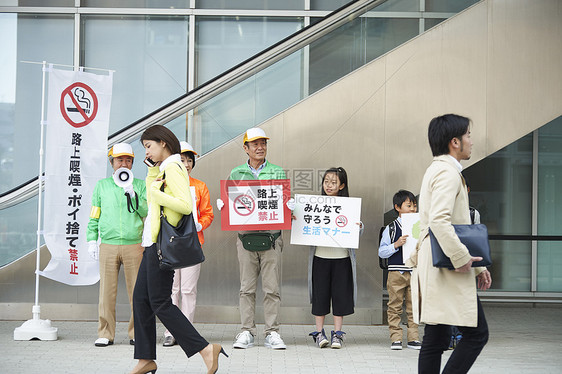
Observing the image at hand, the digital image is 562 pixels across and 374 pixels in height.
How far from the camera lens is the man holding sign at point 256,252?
22.3 feet

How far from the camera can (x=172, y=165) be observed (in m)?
5.20

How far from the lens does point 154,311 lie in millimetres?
5203

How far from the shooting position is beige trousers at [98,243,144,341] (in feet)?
22.3

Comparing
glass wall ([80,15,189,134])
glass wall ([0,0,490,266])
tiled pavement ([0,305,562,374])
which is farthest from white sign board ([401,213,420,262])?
glass wall ([80,15,189,134])

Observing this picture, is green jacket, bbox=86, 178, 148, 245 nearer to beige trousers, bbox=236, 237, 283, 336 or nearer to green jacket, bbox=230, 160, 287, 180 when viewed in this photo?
green jacket, bbox=230, 160, 287, 180

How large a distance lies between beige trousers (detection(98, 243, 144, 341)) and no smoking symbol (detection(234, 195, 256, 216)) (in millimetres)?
1040

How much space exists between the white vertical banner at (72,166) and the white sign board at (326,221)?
209cm

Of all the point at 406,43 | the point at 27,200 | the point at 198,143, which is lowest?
the point at 27,200

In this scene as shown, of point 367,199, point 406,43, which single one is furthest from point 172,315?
point 406,43

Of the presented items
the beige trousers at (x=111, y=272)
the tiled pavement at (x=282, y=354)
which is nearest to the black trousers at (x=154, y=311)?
the tiled pavement at (x=282, y=354)

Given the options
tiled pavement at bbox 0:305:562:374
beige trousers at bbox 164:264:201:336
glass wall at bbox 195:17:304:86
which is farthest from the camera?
glass wall at bbox 195:17:304:86

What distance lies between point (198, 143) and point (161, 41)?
3204 mm

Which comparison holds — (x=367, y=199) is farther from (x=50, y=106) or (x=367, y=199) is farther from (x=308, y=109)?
(x=50, y=106)

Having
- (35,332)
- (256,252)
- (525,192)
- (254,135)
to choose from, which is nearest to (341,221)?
(256,252)
